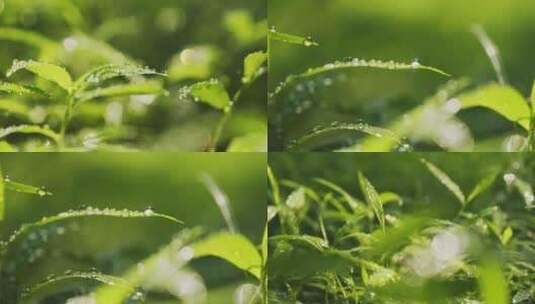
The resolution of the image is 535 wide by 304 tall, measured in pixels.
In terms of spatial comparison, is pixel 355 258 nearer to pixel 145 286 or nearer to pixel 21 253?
pixel 145 286

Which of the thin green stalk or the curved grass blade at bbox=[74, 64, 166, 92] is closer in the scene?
the curved grass blade at bbox=[74, 64, 166, 92]

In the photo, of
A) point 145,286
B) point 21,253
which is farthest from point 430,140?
point 21,253

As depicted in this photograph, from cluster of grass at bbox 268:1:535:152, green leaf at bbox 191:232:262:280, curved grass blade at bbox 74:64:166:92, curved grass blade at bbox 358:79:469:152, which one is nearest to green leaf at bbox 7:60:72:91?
curved grass blade at bbox 74:64:166:92

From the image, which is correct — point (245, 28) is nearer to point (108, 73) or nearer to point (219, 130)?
point (219, 130)

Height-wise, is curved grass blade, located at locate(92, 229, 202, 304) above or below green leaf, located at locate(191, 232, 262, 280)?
above

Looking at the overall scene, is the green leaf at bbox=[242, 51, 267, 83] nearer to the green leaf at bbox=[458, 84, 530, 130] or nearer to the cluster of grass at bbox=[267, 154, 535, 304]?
the cluster of grass at bbox=[267, 154, 535, 304]

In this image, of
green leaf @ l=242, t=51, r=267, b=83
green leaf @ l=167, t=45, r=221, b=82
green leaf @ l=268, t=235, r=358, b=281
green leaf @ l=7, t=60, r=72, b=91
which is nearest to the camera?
green leaf @ l=268, t=235, r=358, b=281
